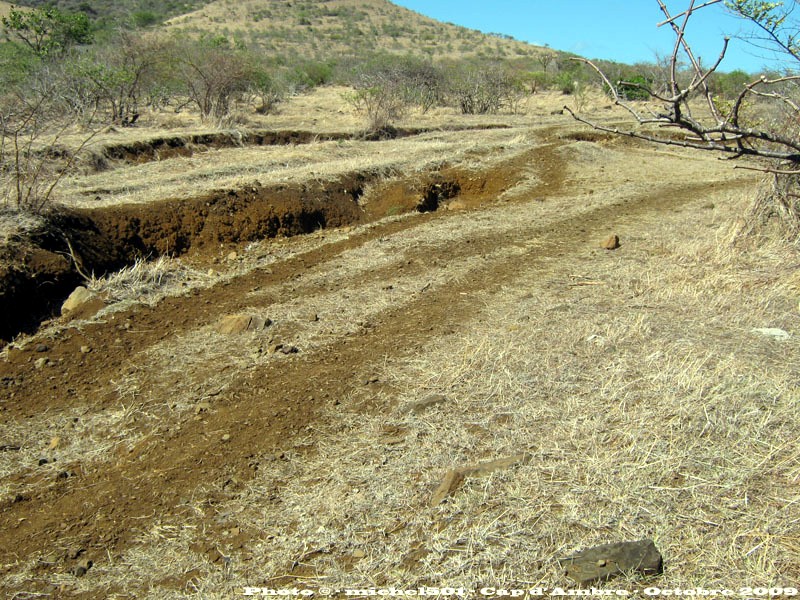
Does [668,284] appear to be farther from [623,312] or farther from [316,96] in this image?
[316,96]

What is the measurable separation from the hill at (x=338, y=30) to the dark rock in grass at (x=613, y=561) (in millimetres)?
38624

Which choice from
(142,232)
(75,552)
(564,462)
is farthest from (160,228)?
(564,462)

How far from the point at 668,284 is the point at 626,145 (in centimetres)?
950

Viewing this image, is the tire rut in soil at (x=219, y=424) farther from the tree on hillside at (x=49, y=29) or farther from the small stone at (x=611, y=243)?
the tree on hillside at (x=49, y=29)

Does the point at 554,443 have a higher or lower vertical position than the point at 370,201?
lower

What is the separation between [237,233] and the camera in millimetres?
7148

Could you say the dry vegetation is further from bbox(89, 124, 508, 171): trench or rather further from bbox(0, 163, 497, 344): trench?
bbox(89, 124, 508, 171): trench

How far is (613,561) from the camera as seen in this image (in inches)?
95.7

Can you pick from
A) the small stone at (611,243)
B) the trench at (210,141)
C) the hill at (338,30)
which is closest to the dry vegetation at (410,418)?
the small stone at (611,243)

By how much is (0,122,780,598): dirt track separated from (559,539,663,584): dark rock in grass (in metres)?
1.37

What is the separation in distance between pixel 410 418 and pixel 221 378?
1.51 metres

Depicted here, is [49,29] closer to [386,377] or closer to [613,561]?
[386,377]

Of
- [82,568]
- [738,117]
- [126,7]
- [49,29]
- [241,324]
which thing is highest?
[126,7]

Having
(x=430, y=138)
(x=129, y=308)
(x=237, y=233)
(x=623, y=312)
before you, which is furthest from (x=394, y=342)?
(x=430, y=138)
